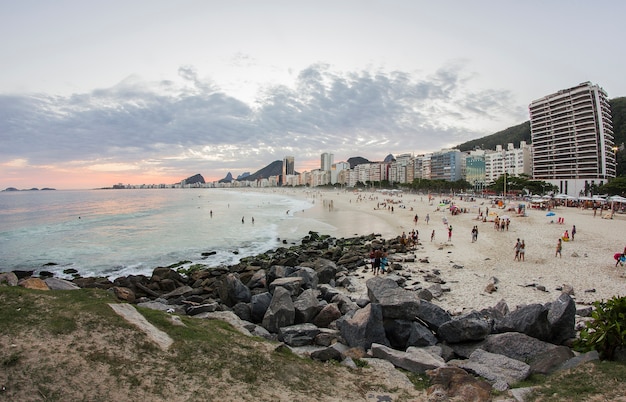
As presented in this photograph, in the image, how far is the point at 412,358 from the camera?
298 inches

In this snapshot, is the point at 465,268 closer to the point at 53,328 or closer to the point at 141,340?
the point at 141,340

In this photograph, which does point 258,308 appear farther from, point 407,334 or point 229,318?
point 407,334

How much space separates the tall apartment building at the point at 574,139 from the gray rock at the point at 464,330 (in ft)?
367

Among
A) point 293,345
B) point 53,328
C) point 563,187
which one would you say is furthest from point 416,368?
point 563,187

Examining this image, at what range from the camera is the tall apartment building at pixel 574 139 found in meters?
101

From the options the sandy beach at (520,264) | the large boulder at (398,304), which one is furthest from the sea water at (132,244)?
the large boulder at (398,304)

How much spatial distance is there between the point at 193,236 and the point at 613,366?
118 feet

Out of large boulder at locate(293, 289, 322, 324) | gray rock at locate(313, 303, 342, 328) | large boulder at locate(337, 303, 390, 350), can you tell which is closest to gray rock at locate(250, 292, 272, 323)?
large boulder at locate(293, 289, 322, 324)

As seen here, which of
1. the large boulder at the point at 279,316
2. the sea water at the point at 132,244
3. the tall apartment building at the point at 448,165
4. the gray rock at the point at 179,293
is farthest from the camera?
the tall apartment building at the point at 448,165

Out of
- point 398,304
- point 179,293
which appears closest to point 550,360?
point 398,304

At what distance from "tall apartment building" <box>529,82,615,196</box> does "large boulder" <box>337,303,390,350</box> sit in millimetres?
113612

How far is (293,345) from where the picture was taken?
898 cm

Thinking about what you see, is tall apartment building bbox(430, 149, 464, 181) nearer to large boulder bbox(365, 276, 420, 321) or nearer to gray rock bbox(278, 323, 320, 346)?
large boulder bbox(365, 276, 420, 321)

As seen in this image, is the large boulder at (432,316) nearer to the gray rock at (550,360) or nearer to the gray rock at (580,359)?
the gray rock at (550,360)
